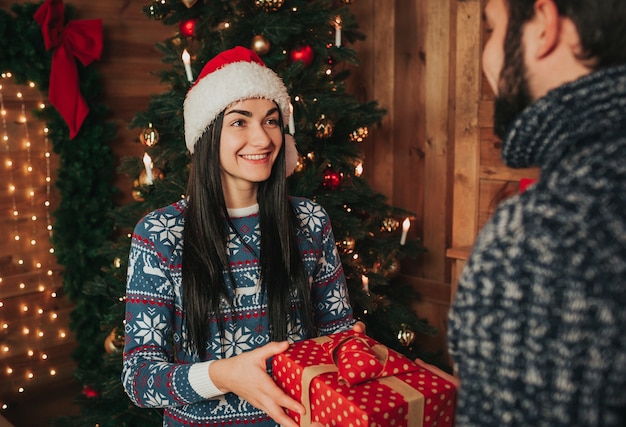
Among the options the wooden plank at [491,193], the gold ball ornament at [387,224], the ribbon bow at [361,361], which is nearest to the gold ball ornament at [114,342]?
the gold ball ornament at [387,224]

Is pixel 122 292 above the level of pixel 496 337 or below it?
below

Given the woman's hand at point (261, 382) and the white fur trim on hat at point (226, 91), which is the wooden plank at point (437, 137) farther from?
the woman's hand at point (261, 382)

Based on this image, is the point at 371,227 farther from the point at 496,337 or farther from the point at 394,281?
the point at 496,337

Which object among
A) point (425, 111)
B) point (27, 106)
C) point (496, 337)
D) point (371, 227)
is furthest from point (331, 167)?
point (496, 337)

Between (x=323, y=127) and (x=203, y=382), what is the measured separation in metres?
1.31

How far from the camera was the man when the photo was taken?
0.63 metres

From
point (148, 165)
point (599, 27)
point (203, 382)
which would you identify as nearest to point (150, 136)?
point (148, 165)

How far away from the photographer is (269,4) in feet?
7.84

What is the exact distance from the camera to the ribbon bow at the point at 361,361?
1.14m

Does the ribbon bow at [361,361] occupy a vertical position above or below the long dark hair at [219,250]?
below

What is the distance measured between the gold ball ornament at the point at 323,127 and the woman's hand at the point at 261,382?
130 cm

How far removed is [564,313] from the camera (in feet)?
2.06

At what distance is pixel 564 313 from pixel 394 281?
9.08ft

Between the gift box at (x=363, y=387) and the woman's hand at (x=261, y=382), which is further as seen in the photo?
the woman's hand at (x=261, y=382)
